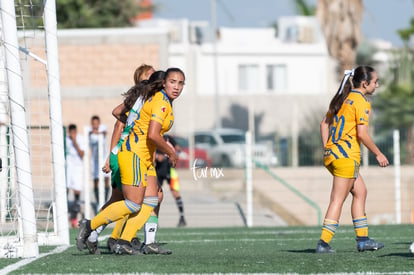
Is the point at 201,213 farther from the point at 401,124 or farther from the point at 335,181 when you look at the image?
the point at 401,124

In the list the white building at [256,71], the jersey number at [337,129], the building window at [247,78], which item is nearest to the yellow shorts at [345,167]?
the jersey number at [337,129]

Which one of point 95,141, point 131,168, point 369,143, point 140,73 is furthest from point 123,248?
point 95,141

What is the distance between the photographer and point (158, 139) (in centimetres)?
834

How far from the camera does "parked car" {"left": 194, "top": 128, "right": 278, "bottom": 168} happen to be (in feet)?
Result: 95.9

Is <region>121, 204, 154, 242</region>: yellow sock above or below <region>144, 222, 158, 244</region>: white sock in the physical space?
above

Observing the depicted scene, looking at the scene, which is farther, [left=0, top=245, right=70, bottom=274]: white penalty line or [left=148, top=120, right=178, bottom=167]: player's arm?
[left=148, top=120, right=178, bottom=167]: player's arm

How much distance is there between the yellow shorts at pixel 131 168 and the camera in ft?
28.2

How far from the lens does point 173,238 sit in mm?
13148

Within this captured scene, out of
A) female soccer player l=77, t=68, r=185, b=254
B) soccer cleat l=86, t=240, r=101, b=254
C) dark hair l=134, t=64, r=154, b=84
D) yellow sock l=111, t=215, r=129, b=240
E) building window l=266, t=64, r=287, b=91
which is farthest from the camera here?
building window l=266, t=64, r=287, b=91

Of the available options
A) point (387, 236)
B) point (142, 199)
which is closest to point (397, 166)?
point (387, 236)

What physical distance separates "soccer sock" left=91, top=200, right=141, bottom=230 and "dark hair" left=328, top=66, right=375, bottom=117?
2.04m

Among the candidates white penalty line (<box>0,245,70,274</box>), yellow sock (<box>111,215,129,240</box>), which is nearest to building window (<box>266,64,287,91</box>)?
white penalty line (<box>0,245,70,274</box>)

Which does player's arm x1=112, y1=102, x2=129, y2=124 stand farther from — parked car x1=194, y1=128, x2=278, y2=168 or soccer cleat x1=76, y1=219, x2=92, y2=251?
parked car x1=194, y1=128, x2=278, y2=168

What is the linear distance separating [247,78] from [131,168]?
1748 inches
